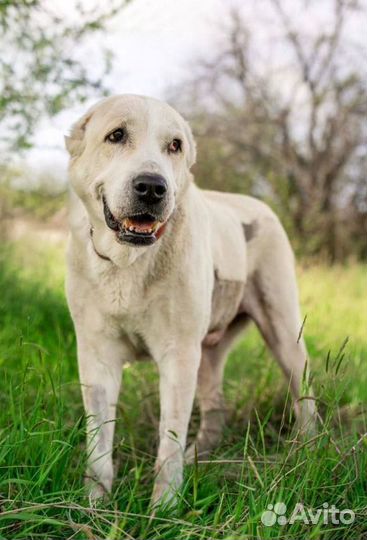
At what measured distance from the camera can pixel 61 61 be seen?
4887mm

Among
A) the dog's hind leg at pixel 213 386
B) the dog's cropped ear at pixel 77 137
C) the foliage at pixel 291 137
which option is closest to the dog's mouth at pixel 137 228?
the dog's cropped ear at pixel 77 137

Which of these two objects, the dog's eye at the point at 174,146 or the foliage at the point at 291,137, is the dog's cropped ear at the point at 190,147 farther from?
the foliage at the point at 291,137

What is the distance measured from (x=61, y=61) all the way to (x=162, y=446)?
120 inches

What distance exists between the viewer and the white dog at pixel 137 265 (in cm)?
273

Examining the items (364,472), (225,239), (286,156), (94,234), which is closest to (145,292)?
(94,234)

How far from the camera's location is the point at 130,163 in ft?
8.82

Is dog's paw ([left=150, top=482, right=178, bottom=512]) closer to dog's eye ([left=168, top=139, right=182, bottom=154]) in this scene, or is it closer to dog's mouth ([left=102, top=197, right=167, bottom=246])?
dog's mouth ([left=102, top=197, right=167, bottom=246])

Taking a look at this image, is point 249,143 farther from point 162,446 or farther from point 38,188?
point 162,446

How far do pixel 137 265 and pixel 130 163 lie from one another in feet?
1.58

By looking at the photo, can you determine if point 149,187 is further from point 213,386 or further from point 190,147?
point 213,386

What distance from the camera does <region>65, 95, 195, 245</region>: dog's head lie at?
104 inches

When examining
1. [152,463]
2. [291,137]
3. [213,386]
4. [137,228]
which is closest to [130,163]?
[137,228]

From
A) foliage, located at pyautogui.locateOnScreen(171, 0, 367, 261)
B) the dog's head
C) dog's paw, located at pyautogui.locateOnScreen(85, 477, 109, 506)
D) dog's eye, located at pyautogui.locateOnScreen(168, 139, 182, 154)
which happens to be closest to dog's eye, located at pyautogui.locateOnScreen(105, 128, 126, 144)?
the dog's head

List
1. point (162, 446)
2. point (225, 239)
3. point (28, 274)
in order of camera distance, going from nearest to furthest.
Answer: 1. point (162, 446)
2. point (225, 239)
3. point (28, 274)
